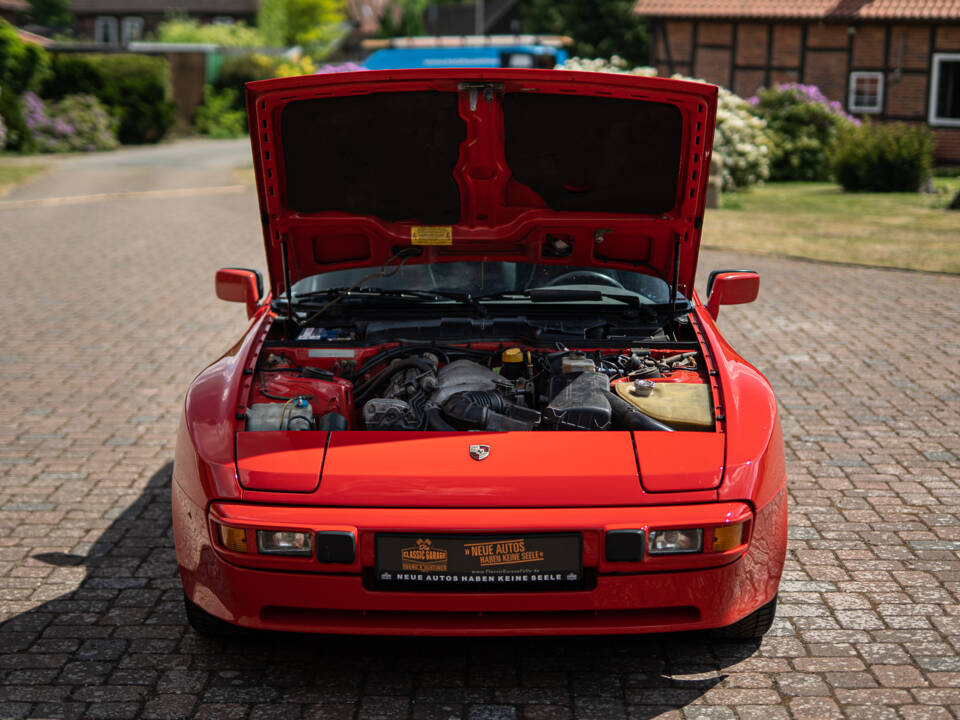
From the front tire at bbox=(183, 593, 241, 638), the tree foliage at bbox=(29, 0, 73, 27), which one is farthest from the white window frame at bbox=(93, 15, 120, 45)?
the front tire at bbox=(183, 593, 241, 638)

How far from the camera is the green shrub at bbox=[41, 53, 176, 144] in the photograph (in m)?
34.1

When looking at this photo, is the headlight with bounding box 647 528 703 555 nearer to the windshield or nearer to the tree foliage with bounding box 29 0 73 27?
the windshield

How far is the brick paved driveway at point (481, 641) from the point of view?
3.61 metres

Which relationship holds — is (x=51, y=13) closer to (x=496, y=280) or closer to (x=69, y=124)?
(x=69, y=124)

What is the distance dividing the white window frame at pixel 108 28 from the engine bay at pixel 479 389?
81272 mm

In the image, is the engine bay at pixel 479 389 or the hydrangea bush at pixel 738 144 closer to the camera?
the engine bay at pixel 479 389

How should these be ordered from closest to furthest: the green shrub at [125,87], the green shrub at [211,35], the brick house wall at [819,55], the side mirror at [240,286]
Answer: the side mirror at [240,286]
the brick house wall at [819,55]
the green shrub at [125,87]
the green shrub at [211,35]

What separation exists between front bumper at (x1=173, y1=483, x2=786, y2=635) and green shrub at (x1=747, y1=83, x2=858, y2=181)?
2401 centimetres

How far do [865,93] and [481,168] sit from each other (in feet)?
91.0

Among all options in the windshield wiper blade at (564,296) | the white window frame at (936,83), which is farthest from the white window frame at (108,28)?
the windshield wiper blade at (564,296)

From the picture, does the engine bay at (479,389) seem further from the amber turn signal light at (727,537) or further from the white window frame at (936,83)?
the white window frame at (936,83)

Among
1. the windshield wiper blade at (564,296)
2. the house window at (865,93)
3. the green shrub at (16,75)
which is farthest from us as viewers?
the green shrub at (16,75)

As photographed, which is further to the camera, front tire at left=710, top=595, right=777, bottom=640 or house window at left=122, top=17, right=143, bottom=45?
house window at left=122, top=17, right=143, bottom=45

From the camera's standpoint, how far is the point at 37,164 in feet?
91.1
